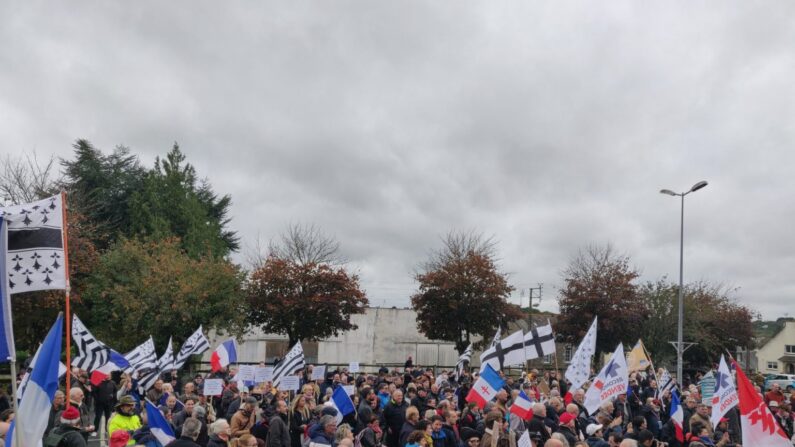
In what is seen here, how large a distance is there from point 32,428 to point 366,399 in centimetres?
730

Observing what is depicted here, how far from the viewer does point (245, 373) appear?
552 inches

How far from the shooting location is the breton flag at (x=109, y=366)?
51.3 feet

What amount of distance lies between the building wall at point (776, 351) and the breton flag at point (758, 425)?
86.3 meters

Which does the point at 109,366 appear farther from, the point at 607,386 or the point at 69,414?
the point at 607,386

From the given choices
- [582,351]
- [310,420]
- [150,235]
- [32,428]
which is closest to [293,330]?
[150,235]

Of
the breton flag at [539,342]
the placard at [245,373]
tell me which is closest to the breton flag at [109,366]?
the placard at [245,373]

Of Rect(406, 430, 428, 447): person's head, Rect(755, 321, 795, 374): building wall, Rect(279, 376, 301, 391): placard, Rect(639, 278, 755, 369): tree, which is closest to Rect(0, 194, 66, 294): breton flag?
Rect(406, 430, 428, 447): person's head

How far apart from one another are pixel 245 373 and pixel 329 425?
15.3 feet

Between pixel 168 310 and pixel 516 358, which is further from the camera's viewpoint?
pixel 168 310

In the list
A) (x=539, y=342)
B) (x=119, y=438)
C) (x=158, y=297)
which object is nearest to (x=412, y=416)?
(x=119, y=438)

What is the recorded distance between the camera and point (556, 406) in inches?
514

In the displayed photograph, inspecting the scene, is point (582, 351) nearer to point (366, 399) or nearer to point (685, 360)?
point (366, 399)

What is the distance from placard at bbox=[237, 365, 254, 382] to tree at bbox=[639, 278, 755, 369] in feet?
103

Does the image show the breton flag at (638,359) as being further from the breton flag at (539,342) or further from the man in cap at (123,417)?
the man in cap at (123,417)
